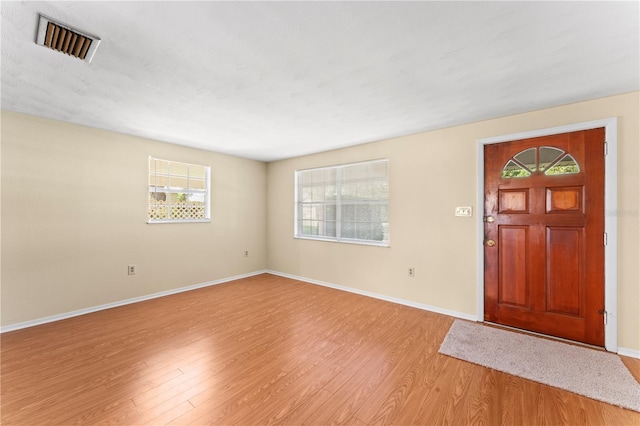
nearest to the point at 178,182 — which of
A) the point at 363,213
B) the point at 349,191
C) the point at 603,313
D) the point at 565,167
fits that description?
the point at 349,191

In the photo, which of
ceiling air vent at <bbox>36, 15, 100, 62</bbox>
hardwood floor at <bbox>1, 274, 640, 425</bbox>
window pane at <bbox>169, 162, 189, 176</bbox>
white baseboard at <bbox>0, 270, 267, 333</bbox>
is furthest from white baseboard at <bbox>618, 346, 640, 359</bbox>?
window pane at <bbox>169, 162, 189, 176</bbox>

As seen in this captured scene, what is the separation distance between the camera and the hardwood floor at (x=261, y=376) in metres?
1.65

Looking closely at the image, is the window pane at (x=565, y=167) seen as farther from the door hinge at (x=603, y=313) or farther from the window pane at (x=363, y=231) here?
the window pane at (x=363, y=231)

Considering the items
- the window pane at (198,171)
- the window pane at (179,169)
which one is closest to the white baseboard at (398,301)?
the window pane at (198,171)

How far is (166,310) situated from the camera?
3.39 m

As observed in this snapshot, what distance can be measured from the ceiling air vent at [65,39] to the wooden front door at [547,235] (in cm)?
391

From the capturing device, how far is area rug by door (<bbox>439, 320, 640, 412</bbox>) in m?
1.88

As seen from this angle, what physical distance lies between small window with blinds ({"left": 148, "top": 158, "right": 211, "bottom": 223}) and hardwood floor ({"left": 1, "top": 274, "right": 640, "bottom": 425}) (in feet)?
5.33

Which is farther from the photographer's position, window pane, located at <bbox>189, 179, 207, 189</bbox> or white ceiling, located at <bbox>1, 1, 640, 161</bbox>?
window pane, located at <bbox>189, 179, 207, 189</bbox>

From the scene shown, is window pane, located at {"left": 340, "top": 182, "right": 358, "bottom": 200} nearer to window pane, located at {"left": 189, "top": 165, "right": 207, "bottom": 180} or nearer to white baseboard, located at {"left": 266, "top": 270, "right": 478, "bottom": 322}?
white baseboard, located at {"left": 266, "top": 270, "right": 478, "bottom": 322}

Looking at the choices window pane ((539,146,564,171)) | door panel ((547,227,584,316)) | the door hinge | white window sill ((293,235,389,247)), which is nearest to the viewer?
the door hinge

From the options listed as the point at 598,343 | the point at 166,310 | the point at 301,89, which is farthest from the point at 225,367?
the point at 598,343

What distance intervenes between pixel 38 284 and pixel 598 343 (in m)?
6.20

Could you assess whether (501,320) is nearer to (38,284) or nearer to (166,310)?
(166,310)
